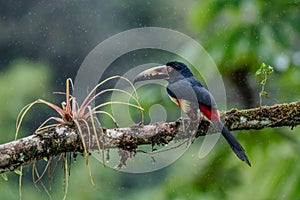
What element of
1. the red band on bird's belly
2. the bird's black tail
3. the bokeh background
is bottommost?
the bird's black tail

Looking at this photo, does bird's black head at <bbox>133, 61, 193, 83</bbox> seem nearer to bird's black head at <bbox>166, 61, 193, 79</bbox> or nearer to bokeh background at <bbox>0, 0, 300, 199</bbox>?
bird's black head at <bbox>166, 61, 193, 79</bbox>

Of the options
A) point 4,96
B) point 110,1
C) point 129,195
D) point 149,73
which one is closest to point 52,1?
point 110,1

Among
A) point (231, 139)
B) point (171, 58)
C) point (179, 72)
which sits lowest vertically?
point (231, 139)

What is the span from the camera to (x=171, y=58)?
963 centimetres

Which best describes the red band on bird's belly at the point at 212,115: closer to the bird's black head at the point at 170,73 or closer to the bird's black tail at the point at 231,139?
the bird's black tail at the point at 231,139

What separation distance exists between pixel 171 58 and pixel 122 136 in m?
7.20

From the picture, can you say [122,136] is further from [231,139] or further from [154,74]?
[154,74]

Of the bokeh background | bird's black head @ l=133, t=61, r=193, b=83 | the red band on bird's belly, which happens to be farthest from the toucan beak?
the bokeh background

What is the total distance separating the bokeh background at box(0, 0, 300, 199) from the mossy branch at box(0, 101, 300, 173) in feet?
0.96

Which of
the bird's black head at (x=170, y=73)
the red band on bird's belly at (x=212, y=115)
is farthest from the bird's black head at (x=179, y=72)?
the red band on bird's belly at (x=212, y=115)

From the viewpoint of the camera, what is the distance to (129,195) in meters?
8.99

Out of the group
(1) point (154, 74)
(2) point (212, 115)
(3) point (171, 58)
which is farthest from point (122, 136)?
(3) point (171, 58)

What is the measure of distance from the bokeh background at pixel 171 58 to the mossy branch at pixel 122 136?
0.96 feet

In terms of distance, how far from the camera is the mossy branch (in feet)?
7.83
